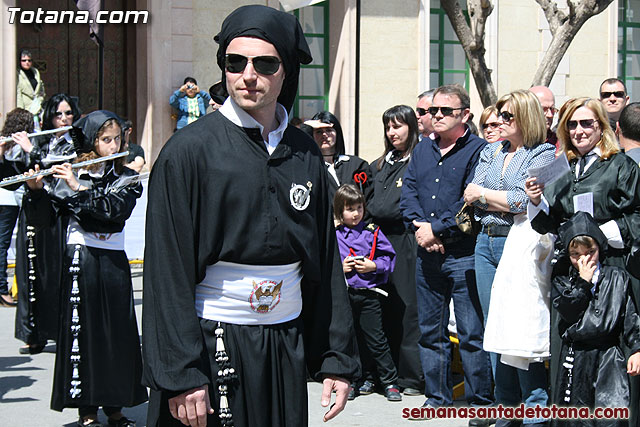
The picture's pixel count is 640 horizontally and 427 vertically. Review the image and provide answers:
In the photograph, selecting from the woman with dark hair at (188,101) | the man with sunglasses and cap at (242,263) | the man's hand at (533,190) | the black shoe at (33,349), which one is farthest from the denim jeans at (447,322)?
the woman with dark hair at (188,101)

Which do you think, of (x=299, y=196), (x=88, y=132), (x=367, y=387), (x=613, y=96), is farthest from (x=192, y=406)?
(x=613, y=96)

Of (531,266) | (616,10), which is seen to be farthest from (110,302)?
(616,10)

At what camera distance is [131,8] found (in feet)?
54.3

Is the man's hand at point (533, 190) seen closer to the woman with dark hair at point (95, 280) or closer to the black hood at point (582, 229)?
the black hood at point (582, 229)

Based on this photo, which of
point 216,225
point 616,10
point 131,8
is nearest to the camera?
point 216,225

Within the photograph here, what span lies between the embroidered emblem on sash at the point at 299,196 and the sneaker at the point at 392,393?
12.7ft

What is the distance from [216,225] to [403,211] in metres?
3.63

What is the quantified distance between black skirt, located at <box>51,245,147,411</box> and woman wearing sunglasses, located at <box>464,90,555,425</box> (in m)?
2.18

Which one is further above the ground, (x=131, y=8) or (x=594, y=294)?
(x=131, y=8)

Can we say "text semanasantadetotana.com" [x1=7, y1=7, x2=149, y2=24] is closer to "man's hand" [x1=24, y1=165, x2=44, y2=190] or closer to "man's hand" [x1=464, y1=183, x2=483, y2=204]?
"man's hand" [x1=24, y1=165, x2=44, y2=190]

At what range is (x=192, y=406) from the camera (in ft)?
10.8

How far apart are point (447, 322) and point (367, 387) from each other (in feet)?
3.15

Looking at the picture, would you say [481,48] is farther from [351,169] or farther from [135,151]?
[351,169]

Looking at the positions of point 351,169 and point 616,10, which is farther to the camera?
point 616,10
